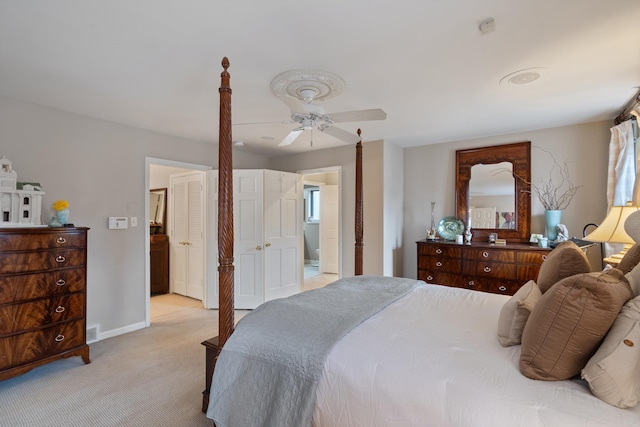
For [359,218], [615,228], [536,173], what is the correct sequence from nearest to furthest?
[615,228]
[359,218]
[536,173]

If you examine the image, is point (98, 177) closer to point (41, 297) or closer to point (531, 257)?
point (41, 297)

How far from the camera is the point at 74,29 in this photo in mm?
1792

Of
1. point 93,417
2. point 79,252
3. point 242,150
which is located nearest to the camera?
point 93,417

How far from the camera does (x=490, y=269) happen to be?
3.67 m

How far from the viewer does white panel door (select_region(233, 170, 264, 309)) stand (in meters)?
4.43

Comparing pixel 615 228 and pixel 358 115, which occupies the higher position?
pixel 358 115

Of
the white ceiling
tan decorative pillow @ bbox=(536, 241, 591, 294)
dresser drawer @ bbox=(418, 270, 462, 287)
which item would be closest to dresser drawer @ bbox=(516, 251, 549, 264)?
dresser drawer @ bbox=(418, 270, 462, 287)

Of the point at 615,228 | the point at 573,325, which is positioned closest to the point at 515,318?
the point at 573,325

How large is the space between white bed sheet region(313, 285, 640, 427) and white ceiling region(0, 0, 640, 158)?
1667mm

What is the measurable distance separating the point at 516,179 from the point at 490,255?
1.14 metres

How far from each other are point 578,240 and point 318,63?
356cm

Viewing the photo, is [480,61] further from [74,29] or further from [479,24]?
[74,29]

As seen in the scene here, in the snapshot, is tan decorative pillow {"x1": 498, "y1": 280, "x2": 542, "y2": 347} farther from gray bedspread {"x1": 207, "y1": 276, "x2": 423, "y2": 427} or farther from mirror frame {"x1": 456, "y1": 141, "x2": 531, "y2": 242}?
mirror frame {"x1": 456, "y1": 141, "x2": 531, "y2": 242}

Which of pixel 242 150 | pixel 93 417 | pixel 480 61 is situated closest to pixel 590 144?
pixel 480 61
